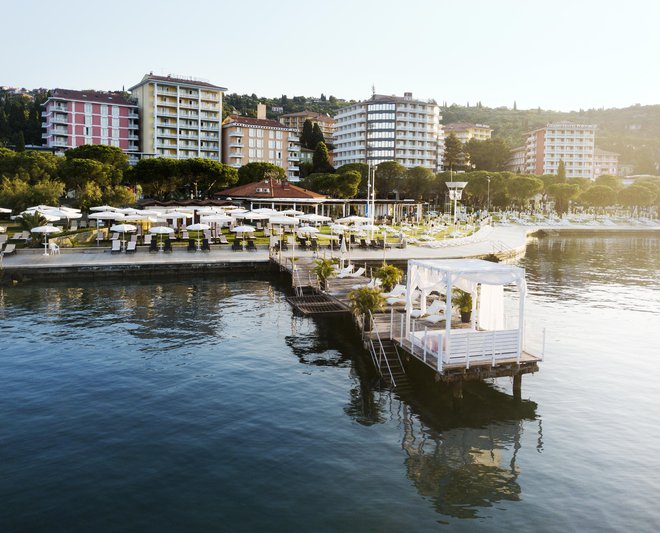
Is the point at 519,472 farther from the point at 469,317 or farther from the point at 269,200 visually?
the point at 269,200

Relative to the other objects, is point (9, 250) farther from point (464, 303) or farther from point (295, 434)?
point (295, 434)

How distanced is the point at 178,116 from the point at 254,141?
17838 mm

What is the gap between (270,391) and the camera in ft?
62.7

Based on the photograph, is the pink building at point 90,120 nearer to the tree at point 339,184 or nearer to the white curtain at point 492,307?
the tree at point 339,184

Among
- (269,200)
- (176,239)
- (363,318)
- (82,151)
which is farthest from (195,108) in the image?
(363,318)

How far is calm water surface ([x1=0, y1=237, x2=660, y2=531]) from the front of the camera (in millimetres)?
12094

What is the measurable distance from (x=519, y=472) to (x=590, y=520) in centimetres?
224

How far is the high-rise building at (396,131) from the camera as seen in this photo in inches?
6585

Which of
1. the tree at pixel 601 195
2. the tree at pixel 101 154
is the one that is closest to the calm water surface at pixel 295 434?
the tree at pixel 101 154

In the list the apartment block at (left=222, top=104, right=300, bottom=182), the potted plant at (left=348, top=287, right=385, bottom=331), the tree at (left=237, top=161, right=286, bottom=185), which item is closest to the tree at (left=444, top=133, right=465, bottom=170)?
the apartment block at (left=222, top=104, right=300, bottom=182)

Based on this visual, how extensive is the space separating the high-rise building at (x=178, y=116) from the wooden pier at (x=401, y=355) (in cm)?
10430

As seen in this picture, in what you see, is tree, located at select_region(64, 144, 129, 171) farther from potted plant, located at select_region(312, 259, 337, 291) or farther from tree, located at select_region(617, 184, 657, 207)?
tree, located at select_region(617, 184, 657, 207)

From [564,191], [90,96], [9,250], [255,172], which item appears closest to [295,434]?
[9,250]

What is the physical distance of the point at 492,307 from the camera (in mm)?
20188
